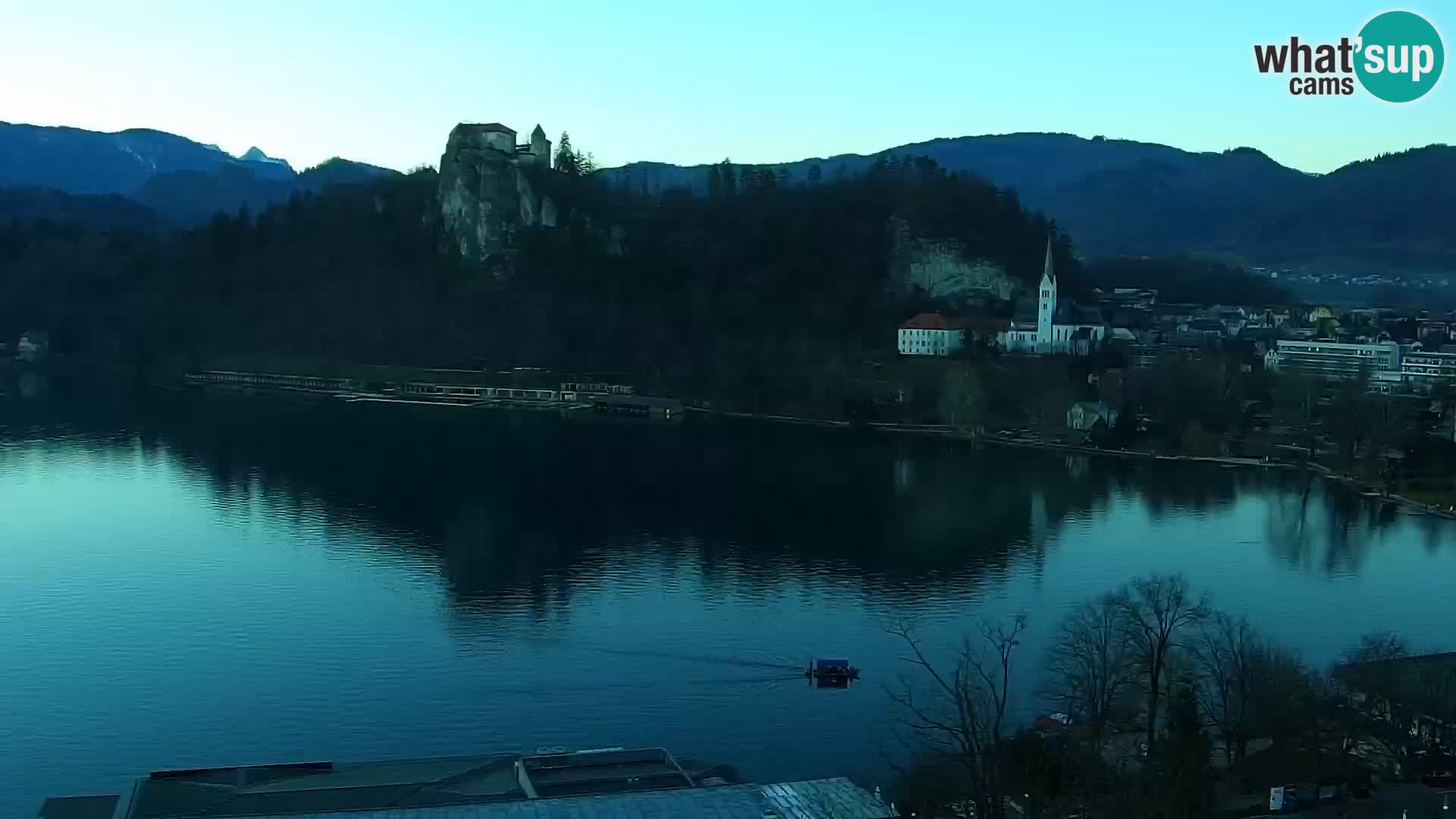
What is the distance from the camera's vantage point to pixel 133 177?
8544 centimetres

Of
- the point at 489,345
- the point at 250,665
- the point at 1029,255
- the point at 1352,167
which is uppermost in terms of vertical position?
the point at 1352,167

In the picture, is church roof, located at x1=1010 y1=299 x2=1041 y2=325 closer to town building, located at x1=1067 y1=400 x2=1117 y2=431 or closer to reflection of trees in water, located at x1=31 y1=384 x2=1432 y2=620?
town building, located at x1=1067 y1=400 x2=1117 y2=431

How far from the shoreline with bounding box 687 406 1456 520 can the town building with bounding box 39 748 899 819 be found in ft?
35.7

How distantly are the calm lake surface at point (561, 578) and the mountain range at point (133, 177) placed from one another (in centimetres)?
3993

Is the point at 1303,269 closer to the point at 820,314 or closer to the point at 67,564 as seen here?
the point at 820,314

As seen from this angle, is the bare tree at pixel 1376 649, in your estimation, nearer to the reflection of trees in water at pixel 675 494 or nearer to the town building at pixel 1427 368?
the reflection of trees in water at pixel 675 494

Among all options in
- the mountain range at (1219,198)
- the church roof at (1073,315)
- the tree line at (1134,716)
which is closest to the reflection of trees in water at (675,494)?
the tree line at (1134,716)

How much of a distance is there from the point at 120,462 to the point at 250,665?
863 centimetres

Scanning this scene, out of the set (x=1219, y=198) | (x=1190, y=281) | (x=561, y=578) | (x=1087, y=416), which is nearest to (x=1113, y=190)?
(x=1219, y=198)

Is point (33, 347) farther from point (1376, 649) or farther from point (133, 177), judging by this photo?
point (133, 177)

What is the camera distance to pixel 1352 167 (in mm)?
61812

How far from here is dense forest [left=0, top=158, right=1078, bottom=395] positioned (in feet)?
81.8

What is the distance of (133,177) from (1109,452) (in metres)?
81.2

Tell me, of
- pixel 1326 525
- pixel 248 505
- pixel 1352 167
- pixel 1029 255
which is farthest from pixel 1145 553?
pixel 1352 167
